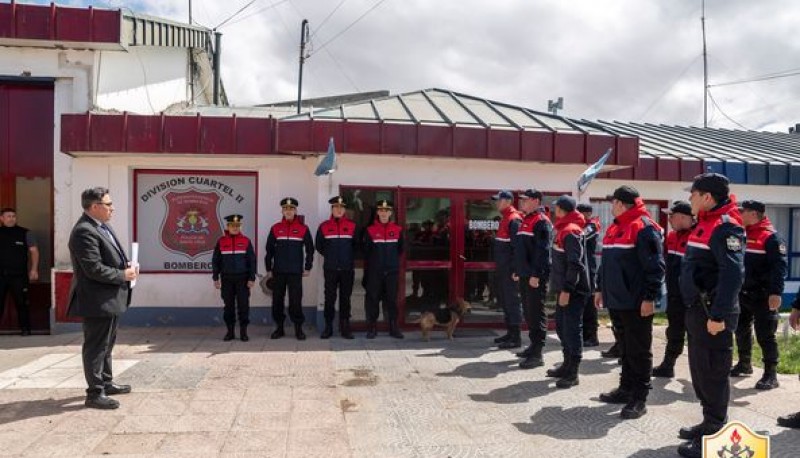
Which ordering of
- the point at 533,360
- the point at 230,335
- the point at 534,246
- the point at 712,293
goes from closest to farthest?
the point at 712,293 → the point at 533,360 → the point at 534,246 → the point at 230,335

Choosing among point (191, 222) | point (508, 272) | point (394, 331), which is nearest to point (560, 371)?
point (508, 272)

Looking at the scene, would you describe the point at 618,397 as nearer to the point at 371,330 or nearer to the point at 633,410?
the point at 633,410

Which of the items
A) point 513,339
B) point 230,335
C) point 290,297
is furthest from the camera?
point 290,297

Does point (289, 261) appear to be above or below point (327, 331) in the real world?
above

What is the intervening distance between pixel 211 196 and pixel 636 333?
22.0ft

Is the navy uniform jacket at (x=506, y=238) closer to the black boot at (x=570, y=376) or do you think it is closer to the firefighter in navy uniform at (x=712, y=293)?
the black boot at (x=570, y=376)

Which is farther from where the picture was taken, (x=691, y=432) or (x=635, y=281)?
(x=635, y=281)

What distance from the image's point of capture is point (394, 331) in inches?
340

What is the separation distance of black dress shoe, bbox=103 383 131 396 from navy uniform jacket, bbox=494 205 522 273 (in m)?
4.64

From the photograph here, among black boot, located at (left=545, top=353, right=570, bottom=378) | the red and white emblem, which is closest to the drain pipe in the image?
the red and white emblem

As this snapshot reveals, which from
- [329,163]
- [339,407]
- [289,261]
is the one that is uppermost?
[329,163]

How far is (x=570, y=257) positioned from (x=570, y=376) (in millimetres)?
1209

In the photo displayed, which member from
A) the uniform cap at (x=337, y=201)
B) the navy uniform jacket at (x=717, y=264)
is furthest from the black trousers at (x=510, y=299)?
the navy uniform jacket at (x=717, y=264)

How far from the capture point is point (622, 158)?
9227mm
